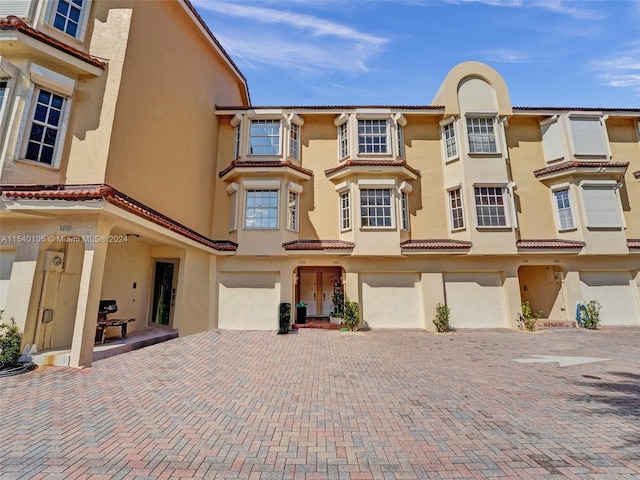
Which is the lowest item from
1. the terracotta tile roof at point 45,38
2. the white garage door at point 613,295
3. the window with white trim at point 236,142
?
the white garage door at point 613,295

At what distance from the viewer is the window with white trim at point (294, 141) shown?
1581 centimetres

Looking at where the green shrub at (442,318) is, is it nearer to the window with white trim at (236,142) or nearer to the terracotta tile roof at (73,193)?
the terracotta tile roof at (73,193)

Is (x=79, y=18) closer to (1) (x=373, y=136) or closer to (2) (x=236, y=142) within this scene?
(2) (x=236, y=142)

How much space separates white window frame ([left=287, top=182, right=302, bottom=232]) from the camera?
49.2ft

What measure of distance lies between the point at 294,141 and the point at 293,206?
4.02 m

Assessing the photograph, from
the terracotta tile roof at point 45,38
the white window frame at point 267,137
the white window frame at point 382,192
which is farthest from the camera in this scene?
the white window frame at point 267,137

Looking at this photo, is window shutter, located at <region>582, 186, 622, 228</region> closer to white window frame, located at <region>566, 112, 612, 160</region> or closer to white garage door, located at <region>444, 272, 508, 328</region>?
white window frame, located at <region>566, 112, 612, 160</region>

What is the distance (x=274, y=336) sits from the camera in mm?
12477

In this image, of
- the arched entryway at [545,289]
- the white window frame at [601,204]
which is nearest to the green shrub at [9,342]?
the arched entryway at [545,289]

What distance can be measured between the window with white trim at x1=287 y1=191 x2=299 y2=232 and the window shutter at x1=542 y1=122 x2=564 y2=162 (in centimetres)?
1528

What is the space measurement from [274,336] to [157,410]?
24.9 ft

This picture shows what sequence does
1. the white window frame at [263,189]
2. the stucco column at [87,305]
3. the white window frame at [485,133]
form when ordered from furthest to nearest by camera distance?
the white window frame at [485,133] → the white window frame at [263,189] → the stucco column at [87,305]

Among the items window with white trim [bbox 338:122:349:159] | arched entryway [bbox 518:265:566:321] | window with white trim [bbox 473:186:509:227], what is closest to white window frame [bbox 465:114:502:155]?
window with white trim [bbox 473:186:509:227]

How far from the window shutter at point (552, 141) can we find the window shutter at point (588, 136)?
0.70 metres
